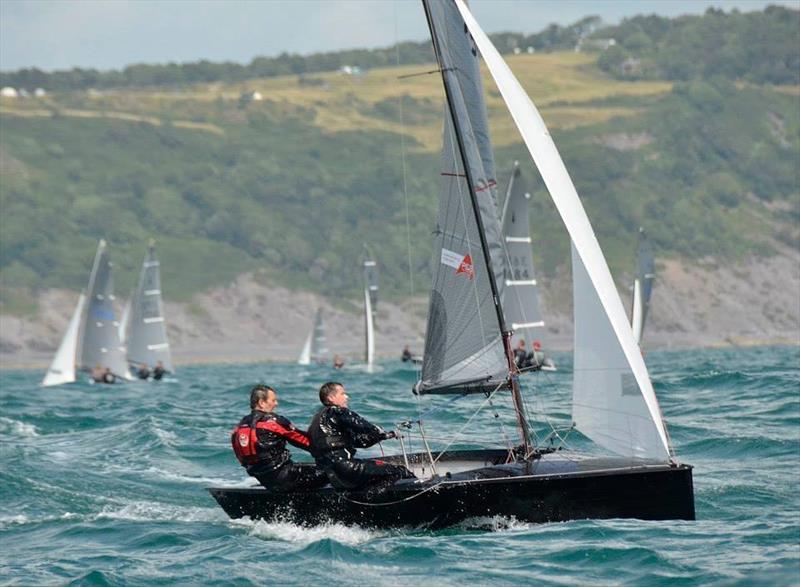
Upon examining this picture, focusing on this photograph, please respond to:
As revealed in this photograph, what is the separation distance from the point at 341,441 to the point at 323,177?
11889cm

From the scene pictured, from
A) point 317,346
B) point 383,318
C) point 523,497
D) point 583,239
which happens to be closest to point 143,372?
point 317,346

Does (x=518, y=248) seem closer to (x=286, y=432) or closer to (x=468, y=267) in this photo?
(x=468, y=267)

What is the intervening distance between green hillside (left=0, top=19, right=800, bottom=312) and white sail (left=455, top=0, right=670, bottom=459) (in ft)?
300

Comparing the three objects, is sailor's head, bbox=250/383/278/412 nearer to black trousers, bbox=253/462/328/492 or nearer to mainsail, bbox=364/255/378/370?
black trousers, bbox=253/462/328/492

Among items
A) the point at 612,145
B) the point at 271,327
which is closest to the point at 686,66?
the point at 612,145

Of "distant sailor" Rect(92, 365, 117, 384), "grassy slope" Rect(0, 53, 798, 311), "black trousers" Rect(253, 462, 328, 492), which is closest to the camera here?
"black trousers" Rect(253, 462, 328, 492)

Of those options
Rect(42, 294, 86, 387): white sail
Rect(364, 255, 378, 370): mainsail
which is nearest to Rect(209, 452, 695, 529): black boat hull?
Rect(42, 294, 86, 387): white sail

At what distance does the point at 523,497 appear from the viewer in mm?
14492

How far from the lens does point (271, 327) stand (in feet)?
340

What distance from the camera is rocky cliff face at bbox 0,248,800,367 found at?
98188 mm

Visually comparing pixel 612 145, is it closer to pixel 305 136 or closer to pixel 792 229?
pixel 792 229

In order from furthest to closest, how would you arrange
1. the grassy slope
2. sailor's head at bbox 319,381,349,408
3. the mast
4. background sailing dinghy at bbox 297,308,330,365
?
1. the grassy slope
2. background sailing dinghy at bbox 297,308,330,365
3. the mast
4. sailor's head at bbox 319,381,349,408

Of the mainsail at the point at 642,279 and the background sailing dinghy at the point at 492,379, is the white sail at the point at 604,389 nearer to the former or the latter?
the background sailing dinghy at the point at 492,379

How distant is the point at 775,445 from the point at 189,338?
3273 inches
